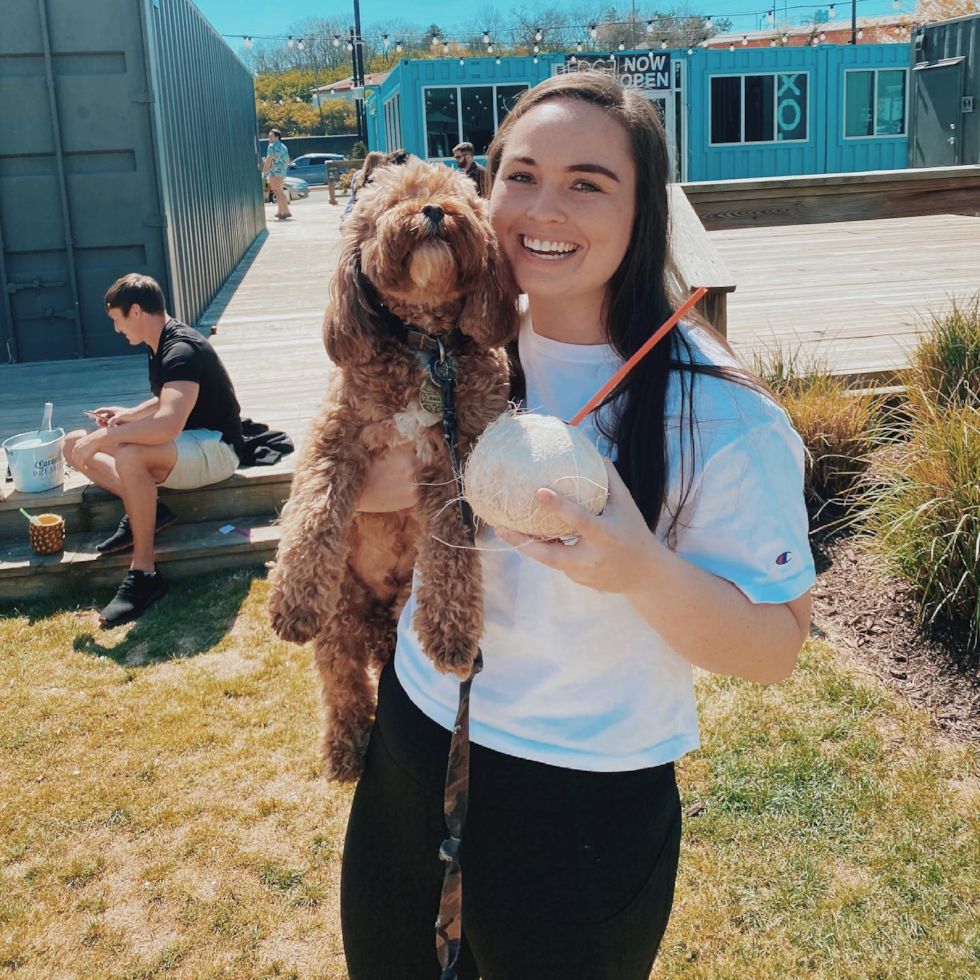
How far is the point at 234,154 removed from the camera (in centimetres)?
1683

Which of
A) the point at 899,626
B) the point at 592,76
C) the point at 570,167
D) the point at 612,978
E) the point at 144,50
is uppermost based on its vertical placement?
the point at 144,50

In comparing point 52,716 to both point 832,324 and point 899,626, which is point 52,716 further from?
point 832,324

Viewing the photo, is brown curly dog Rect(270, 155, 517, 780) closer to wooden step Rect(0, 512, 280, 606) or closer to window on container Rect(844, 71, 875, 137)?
wooden step Rect(0, 512, 280, 606)

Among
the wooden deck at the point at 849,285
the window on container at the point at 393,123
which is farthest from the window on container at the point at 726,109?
the wooden deck at the point at 849,285

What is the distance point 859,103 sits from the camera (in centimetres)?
2542

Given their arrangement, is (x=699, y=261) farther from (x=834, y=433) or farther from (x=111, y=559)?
(x=111, y=559)

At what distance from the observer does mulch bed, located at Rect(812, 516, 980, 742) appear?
400 cm

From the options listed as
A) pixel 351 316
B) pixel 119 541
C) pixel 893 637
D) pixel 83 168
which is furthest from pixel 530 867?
pixel 83 168

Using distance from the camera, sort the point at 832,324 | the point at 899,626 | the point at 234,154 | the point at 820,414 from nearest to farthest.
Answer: the point at 899,626, the point at 820,414, the point at 832,324, the point at 234,154

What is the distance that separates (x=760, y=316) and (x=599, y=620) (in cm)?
750

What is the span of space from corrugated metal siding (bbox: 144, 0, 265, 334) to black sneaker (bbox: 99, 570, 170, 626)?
5.25 metres

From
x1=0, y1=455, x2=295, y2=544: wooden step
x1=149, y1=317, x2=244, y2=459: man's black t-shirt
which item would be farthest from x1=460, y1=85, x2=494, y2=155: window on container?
x1=0, y1=455, x2=295, y2=544: wooden step

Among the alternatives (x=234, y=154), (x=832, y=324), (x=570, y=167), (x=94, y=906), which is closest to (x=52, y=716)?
(x=94, y=906)

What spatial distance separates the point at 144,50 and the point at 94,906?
8.54 metres
